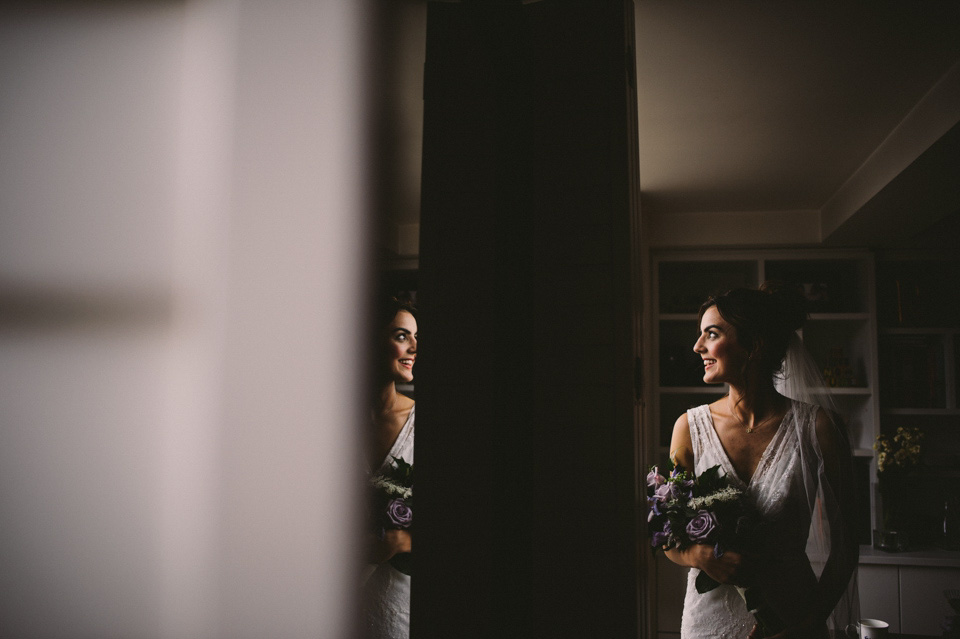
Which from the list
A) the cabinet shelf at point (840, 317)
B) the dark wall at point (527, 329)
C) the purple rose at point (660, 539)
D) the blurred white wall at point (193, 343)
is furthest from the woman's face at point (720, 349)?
the cabinet shelf at point (840, 317)

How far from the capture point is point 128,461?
2.37 feet

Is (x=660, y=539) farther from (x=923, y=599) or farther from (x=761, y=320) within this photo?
(x=923, y=599)

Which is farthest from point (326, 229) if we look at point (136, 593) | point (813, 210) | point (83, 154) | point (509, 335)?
point (813, 210)

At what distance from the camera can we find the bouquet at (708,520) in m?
1.46

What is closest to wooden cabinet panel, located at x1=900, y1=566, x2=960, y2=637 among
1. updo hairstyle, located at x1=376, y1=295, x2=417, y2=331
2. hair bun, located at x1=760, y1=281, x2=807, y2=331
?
hair bun, located at x1=760, y1=281, x2=807, y2=331

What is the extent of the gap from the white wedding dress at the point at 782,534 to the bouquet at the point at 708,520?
0.04 metres

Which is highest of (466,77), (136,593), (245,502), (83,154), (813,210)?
(813,210)

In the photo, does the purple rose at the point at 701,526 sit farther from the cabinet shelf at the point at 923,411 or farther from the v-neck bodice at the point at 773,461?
the cabinet shelf at the point at 923,411

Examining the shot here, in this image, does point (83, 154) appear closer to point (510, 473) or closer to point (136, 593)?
point (136, 593)

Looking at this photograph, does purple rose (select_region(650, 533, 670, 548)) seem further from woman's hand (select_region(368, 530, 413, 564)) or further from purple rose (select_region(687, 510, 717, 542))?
woman's hand (select_region(368, 530, 413, 564))

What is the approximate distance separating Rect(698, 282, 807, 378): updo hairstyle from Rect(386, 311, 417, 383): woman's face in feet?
4.35

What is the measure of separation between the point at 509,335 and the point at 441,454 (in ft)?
0.56

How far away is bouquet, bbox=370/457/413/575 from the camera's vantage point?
0.69 metres

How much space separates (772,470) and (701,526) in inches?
13.7
